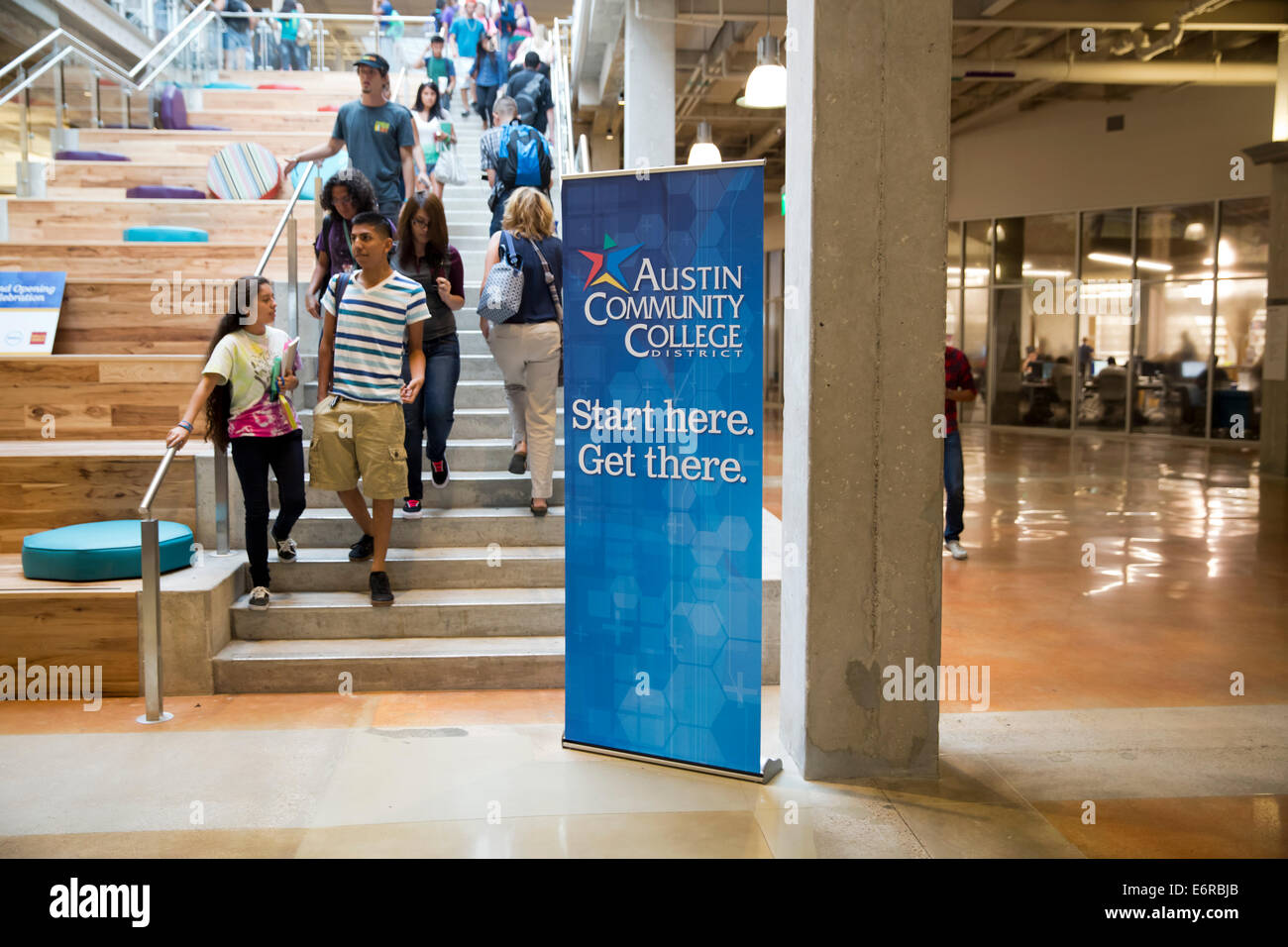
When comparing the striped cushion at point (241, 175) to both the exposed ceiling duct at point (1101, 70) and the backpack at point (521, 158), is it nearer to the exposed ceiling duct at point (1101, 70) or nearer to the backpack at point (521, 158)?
the backpack at point (521, 158)

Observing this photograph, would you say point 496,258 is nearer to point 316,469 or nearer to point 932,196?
point 316,469

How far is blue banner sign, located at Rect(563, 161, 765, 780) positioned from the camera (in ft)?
11.7

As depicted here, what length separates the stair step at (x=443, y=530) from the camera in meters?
5.48

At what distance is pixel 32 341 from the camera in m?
6.80

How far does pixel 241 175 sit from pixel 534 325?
17.0ft

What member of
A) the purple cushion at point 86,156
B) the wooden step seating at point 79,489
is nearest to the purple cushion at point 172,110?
the purple cushion at point 86,156

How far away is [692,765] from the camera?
371 centimetres

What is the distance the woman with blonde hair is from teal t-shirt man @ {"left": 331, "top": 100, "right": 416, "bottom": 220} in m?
1.51

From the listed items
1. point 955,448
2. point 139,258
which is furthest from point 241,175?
point 955,448

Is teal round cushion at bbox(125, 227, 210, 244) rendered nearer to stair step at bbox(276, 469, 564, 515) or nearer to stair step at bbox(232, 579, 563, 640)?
stair step at bbox(276, 469, 564, 515)

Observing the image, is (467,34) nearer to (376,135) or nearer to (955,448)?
(376,135)

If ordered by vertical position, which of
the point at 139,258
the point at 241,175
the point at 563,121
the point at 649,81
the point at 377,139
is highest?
the point at 649,81

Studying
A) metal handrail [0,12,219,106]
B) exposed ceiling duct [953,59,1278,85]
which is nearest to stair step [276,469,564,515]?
metal handrail [0,12,219,106]

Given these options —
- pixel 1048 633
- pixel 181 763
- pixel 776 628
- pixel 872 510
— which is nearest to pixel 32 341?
pixel 181 763
